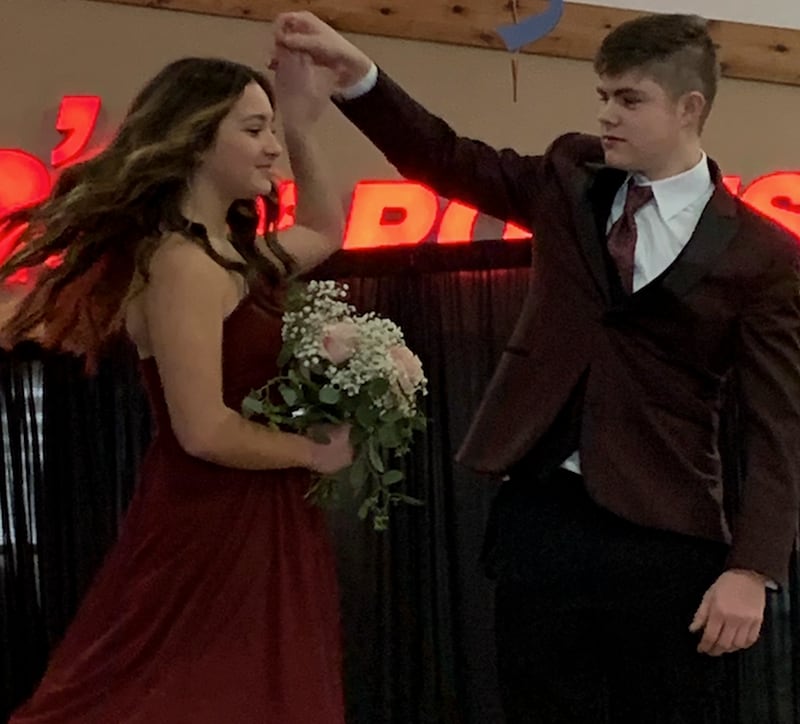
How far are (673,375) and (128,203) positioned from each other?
2.73 feet

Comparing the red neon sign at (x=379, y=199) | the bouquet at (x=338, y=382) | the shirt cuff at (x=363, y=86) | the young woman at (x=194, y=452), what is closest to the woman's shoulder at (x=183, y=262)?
the young woman at (x=194, y=452)

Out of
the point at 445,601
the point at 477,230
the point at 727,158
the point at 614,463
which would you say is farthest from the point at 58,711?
the point at 727,158

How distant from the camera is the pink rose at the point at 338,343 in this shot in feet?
5.51

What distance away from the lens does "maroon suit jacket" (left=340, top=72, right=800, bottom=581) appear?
5.60ft

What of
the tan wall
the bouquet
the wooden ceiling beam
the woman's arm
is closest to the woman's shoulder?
the bouquet

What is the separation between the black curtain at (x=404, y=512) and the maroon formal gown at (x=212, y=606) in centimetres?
150

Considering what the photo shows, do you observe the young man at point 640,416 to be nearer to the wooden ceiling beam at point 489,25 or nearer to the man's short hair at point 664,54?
the man's short hair at point 664,54

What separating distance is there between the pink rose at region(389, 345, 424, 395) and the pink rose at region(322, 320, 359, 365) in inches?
2.7

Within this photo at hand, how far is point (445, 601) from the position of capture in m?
3.38

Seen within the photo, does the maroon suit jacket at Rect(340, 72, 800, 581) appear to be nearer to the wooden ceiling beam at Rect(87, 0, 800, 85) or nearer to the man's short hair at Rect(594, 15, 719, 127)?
the man's short hair at Rect(594, 15, 719, 127)

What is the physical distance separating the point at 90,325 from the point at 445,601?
6.08ft

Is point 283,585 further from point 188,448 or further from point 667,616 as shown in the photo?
point 667,616

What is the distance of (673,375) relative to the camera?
1.75 m

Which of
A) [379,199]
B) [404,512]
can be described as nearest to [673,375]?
[404,512]
